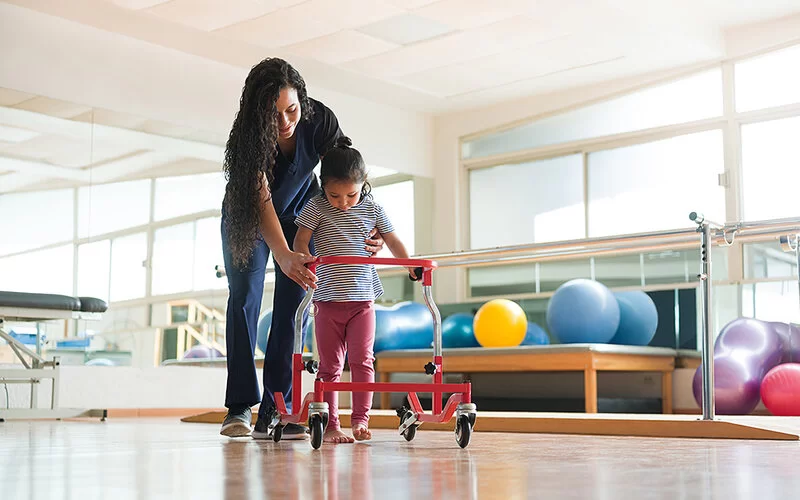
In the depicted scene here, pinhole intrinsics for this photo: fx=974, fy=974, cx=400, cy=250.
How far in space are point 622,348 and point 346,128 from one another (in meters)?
3.31

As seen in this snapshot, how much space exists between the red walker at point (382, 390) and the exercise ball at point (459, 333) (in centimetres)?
458

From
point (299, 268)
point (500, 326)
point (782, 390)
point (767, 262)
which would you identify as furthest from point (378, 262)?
point (767, 262)

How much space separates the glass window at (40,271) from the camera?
21.2 ft

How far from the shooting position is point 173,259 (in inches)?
284

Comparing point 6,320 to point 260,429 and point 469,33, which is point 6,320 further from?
point 469,33

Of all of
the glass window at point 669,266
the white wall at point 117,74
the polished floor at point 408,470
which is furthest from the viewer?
the glass window at point 669,266

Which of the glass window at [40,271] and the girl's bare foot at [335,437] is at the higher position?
the glass window at [40,271]

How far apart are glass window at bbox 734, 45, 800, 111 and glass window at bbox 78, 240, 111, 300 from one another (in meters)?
4.78

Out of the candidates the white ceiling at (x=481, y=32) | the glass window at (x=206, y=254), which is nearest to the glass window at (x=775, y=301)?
the white ceiling at (x=481, y=32)

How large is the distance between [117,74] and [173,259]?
1.40m

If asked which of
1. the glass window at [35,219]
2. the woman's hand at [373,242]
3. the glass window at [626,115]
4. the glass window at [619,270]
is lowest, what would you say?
the woman's hand at [373,242]

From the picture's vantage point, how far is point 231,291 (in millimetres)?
2871

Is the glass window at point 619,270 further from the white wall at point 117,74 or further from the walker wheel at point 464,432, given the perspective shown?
the walker wheel at point 464,432

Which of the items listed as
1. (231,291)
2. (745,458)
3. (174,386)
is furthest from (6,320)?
Answer: (745,458)
